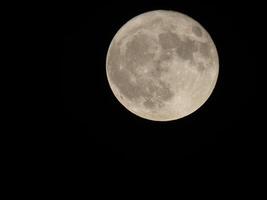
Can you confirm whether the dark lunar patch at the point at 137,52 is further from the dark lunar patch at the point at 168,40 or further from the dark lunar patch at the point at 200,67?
the dark lunar patch at the point at 200,67

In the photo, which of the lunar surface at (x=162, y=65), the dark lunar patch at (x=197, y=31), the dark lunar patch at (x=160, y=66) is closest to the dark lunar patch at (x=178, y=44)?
the lunar surface at (x=162, y=65)

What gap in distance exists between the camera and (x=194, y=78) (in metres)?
8.48

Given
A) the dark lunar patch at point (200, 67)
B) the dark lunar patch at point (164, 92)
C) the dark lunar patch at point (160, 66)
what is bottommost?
the dark lunar patch at point (164, 92)

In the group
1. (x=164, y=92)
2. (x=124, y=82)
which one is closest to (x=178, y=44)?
(x=164, y=92)

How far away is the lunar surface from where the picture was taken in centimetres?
830

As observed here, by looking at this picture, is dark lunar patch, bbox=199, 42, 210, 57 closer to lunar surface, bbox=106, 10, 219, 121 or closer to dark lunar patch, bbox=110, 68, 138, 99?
lunar surface, bbox=106, 10, 219, 121

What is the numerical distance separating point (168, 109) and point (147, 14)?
200 cm

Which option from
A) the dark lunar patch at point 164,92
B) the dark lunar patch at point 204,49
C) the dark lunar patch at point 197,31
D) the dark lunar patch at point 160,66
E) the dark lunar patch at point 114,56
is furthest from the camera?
the dark lunar patch at point 114,56

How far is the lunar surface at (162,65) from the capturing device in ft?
27.2

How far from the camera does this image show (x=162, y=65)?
8.25 m

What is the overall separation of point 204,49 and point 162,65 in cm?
101

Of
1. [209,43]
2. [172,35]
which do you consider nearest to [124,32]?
[172,35]

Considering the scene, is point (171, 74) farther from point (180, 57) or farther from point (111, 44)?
point (111, 44)

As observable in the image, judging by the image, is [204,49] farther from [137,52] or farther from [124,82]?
[124,82]
